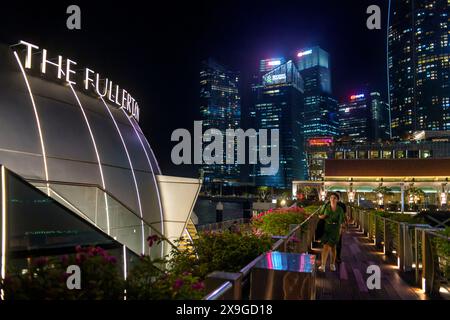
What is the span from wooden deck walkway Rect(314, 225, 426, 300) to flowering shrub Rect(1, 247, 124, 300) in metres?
4.61

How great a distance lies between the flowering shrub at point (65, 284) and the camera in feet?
9.20

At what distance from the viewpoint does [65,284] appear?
286 cm

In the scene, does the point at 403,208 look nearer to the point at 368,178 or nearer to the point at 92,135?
the point at 368,178

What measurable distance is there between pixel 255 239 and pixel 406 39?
165 meters

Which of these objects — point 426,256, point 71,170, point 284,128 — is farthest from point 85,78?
point 284,128

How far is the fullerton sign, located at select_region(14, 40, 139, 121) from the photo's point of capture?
12.9 metres

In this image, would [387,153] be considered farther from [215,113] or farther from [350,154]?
[215,113]

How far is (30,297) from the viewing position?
2.82m

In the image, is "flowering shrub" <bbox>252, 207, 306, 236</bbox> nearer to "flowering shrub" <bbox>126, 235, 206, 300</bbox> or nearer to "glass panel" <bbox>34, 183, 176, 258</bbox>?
"glass panel" <bbox>34, 183, 176, 258</bbox>

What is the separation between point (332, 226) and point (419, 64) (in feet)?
511

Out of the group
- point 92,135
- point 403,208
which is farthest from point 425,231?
point 403,208

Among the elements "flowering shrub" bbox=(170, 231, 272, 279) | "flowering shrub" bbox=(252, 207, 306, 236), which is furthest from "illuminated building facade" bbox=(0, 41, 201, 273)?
"flowering shrub" bbox=(252, 207, 306, 236)

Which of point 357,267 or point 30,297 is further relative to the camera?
point 357,267

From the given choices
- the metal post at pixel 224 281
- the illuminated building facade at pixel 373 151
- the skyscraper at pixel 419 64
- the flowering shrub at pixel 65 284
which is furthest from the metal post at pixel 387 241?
the skyscraper at pixel 419 64
